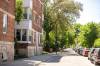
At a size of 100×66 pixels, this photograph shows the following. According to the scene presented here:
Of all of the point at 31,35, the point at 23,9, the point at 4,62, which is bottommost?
the point at 4,62

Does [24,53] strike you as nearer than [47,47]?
Yes

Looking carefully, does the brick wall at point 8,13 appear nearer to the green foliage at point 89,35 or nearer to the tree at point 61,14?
the tree at point 61,14

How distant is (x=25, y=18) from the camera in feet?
161

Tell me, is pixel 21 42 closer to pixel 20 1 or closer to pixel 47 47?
pixel 20 1

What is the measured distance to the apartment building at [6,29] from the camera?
30.3m

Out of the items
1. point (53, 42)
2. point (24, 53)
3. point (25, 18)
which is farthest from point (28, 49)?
point (53, 42)

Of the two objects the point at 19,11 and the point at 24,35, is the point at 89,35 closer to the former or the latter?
the point at 24,35

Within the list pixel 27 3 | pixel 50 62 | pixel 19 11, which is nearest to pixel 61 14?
pixel 27 3

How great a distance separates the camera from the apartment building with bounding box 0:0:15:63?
30344 mm

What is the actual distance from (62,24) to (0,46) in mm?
50686

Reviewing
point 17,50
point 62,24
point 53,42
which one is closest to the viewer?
point 17,50

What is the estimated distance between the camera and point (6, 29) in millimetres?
32438

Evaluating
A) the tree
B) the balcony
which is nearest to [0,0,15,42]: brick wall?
the balcony

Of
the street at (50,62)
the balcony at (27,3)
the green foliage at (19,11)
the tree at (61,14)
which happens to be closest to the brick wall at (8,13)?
the street at (50,62)
